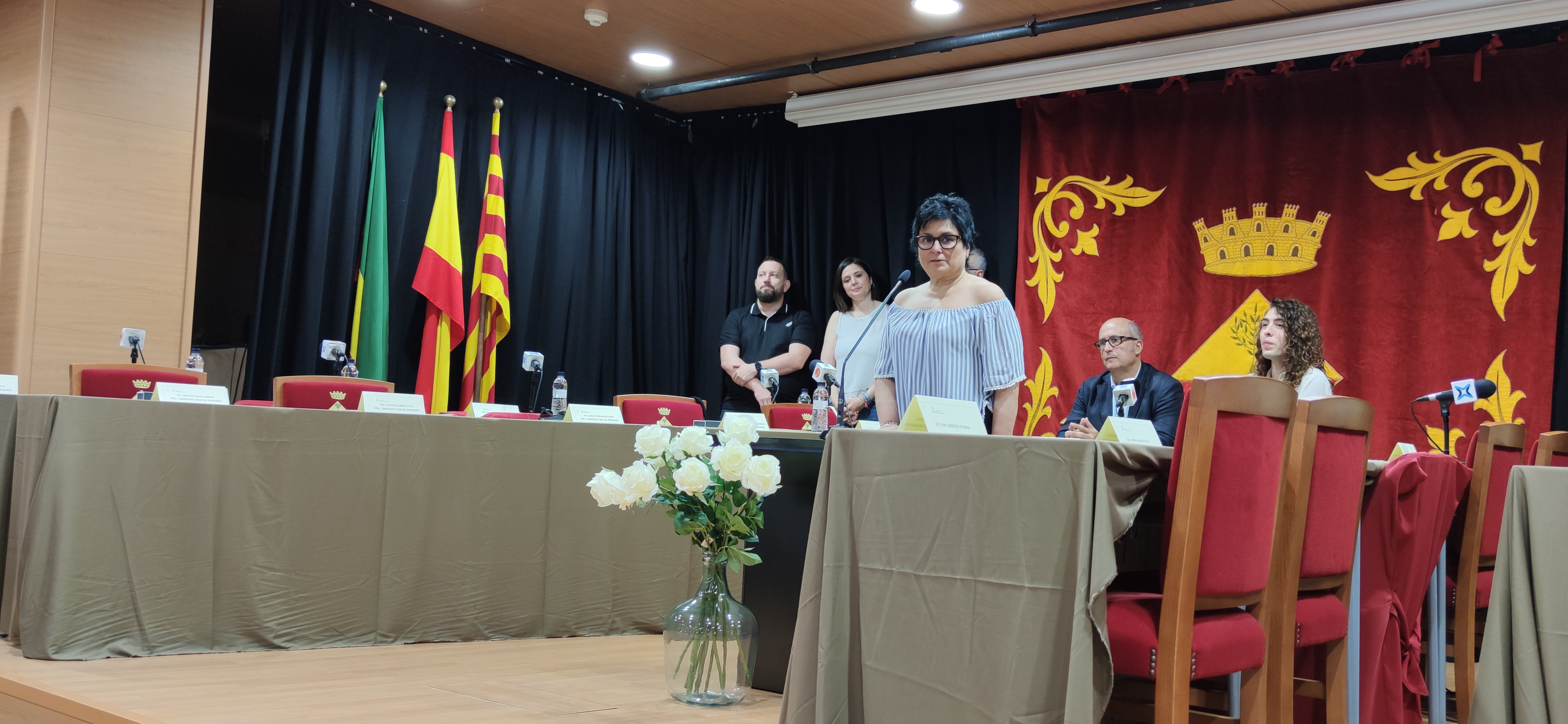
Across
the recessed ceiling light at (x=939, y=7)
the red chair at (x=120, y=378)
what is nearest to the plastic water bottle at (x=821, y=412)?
the red chair at (x=120, y=378)

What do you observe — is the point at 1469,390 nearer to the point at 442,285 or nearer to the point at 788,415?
the point at 788,415

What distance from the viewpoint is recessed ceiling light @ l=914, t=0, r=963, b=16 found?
5.12 meters

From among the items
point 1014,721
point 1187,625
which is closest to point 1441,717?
point 1187,625

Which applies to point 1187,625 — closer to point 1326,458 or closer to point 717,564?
point 1326,458

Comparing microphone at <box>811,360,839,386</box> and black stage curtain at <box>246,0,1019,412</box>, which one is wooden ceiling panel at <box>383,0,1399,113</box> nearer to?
black stage curtain at <box>246,0,1019,412</box>

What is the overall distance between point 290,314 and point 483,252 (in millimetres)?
982

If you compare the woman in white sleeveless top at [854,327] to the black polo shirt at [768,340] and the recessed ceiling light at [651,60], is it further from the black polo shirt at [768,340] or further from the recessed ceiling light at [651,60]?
the recessed ceiling light at [651,60]

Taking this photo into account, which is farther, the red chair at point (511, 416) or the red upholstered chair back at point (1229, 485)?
the red chair at point (511, 416)

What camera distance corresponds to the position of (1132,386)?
3.92 metres

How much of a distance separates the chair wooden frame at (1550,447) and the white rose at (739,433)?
1735mm

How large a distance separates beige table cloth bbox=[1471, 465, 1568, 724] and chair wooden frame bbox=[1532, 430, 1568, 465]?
91 cm

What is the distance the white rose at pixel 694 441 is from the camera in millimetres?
2299

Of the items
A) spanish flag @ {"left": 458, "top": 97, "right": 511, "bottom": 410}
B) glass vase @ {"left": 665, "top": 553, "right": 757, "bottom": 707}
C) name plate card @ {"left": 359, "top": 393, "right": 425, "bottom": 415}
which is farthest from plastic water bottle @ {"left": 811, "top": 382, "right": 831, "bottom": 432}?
spanish flag @ {"left": 458, "top": 97, "right": 511, "bottom": 410}

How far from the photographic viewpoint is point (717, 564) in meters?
2.42
